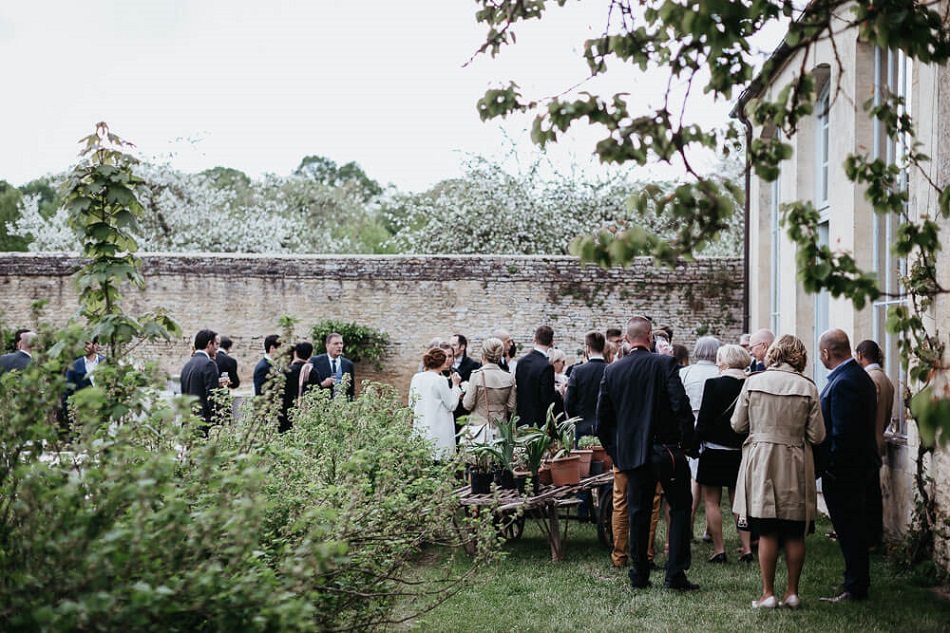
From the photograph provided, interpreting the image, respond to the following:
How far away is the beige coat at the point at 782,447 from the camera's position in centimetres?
585

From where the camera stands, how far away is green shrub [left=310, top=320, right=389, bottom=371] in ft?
58.9

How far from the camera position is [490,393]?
8.62 meters

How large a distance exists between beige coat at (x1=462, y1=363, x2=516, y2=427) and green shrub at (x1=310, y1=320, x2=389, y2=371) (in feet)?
31.5

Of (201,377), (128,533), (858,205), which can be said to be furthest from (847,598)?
(201,377)

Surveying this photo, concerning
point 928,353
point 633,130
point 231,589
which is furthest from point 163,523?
point 928,353

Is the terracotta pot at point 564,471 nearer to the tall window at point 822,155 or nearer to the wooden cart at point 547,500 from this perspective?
the wooden cart at point 547,500

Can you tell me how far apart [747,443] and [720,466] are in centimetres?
123

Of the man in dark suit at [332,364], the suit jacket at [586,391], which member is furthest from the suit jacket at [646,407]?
the man in dark suit at [332,364]

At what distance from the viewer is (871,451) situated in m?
6.31

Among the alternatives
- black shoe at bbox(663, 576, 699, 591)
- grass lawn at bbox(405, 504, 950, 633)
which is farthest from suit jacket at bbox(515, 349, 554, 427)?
black shoe at bbox(663, 576, 699, 591)

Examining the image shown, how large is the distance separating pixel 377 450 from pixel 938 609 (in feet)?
13.2

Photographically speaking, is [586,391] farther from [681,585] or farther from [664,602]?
[664,602]

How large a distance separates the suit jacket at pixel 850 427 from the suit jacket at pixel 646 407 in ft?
3.35

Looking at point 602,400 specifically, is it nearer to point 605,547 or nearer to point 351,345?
point 605,547
